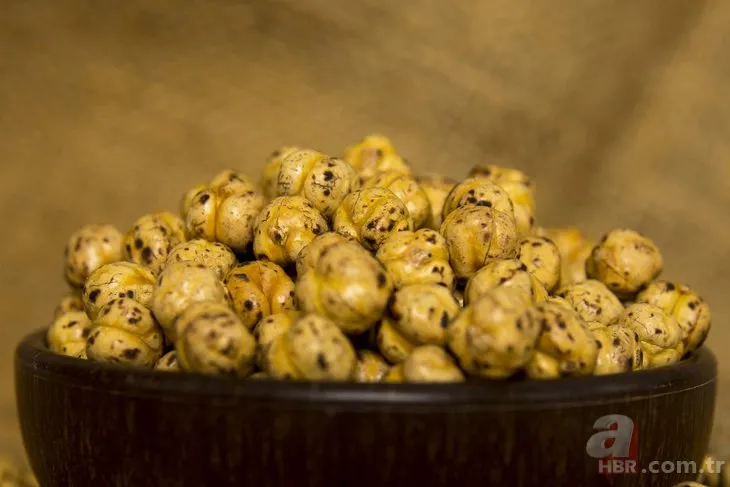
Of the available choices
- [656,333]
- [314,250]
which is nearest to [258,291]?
[314,250]

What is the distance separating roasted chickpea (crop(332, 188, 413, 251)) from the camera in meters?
1.18

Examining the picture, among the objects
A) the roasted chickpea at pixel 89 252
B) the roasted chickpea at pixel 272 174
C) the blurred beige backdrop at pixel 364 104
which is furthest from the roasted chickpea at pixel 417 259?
the blurred beige backdrop at pixel 364 104

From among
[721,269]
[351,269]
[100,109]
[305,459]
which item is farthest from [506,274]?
[100,109]

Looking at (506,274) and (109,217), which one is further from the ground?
(506,274)

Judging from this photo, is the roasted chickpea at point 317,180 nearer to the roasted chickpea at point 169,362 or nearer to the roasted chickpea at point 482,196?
the roasted chickpea at point 482,196

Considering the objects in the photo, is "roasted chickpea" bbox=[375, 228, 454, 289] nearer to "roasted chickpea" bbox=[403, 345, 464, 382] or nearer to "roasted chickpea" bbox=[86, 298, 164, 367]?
"roasted chickpea" bbox=[403, 345, 464, 382]

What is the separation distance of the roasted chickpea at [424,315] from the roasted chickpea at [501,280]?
59 millimetres

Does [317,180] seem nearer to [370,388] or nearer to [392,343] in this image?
[392,343]

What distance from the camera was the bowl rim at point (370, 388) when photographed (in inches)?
34.2

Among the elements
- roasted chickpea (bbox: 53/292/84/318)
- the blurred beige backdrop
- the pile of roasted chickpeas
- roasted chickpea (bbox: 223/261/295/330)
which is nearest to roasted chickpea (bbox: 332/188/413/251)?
the pile of roasted chickpeas

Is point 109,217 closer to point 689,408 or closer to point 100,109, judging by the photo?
point 100,109

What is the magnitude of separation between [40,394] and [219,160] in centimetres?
146

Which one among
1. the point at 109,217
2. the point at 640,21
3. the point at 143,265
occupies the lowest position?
the point at 109,217

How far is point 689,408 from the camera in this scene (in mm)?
1065
